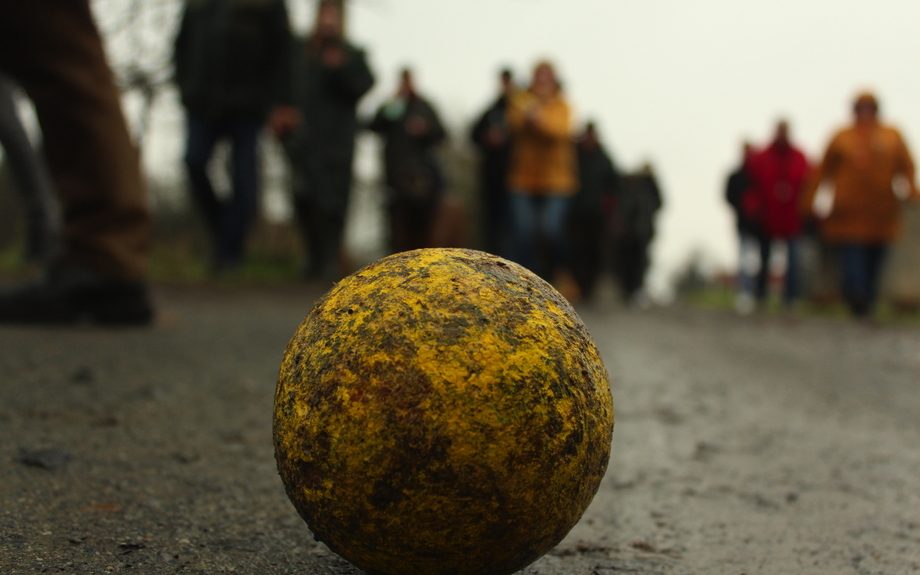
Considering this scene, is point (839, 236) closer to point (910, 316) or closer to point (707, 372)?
point (910, 316)

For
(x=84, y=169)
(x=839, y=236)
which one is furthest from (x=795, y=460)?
(x=839, y=236)

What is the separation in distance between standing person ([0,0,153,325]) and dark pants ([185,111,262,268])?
254cm

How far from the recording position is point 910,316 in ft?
36.4

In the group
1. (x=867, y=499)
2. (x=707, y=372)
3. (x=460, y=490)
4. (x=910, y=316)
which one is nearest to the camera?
(x=460, y=490)

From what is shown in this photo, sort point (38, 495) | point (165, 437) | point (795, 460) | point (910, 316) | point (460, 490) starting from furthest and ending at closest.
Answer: point (910, 316) → point (795, 460) → point (165, 437) → point (38, 495) → point (460, 490)

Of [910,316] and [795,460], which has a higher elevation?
[795,460]

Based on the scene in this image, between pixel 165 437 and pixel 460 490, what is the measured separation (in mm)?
1646

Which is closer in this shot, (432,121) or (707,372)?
(707,372)

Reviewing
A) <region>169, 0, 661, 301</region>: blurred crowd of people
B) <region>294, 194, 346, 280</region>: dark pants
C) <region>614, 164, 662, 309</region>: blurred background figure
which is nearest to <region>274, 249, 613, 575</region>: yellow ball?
<region>169, 0, 661, 301</region>: blurred crowd of people

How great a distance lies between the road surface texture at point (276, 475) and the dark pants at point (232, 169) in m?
2.42

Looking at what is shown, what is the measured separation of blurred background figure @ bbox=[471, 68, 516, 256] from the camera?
9.31m

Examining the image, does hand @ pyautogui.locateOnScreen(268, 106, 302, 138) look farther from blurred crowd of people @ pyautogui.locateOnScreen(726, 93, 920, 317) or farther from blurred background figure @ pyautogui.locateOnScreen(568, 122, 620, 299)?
blurred crowd of people @ pyautogui.locateOnScreen(726, 93, 920, 317)

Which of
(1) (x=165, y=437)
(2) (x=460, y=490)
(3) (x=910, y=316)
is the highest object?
(2) (x=460, y=490)

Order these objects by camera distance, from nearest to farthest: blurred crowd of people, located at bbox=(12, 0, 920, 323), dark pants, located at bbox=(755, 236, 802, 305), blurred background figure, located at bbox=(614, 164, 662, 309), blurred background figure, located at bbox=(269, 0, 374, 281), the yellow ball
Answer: the yellow ball < blurred crowd of people, located at bbox=(12, 0, 920, 323) < blurred background figure, located at bbox=(269, 0, 374, 281) < dark pants, located at bbox=(755, 236, 802, 305) < blurred background figure, located at bbox=(614, 164, 662, 309)
